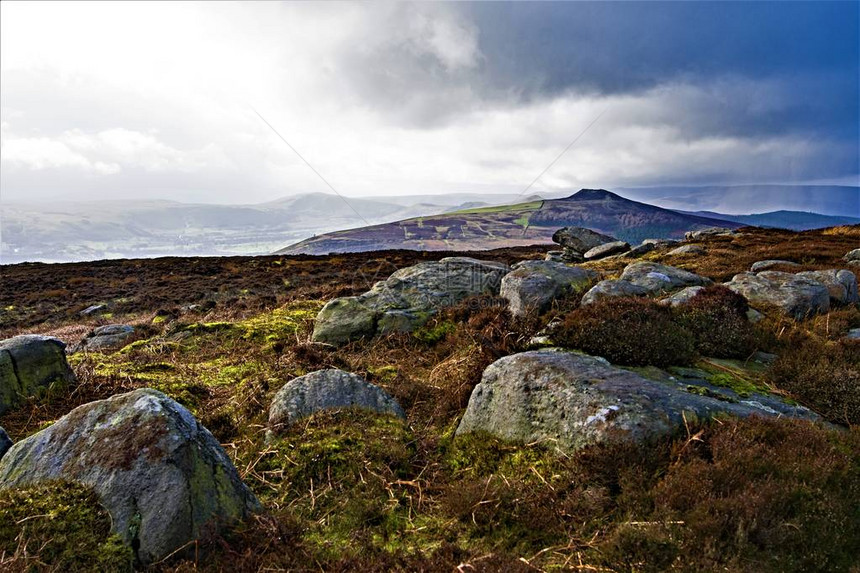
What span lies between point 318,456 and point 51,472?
7.23 ft

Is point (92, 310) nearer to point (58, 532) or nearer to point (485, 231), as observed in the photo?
point (58, 532)

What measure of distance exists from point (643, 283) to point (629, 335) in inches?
169

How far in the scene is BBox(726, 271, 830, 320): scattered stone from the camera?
28.2 feet

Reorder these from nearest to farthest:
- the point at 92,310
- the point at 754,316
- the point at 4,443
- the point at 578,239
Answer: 1. the point at 4,443
2. the point at 754,316
3. the point at 92,310
4. the point at 578,239

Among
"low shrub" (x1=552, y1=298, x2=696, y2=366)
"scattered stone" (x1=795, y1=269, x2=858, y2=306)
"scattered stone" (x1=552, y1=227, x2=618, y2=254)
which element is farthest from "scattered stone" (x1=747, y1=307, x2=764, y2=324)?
"scattered stone" (x1=552, y1=227, x2=618, y2=254)

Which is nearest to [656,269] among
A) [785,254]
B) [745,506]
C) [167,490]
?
[745,506]

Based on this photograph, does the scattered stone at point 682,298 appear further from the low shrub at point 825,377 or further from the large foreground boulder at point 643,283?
the low shrub at point 825,377

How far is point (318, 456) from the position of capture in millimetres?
4551

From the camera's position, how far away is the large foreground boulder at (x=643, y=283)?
838cm

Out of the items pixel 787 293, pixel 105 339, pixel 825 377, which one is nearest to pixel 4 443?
pixel 105 339

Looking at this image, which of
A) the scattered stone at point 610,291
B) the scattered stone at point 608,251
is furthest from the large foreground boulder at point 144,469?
the scattered stone at point 608,251

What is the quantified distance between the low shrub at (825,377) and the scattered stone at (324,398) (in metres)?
5.19

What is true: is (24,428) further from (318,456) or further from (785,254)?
(785,254)

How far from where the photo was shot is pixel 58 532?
310cm
